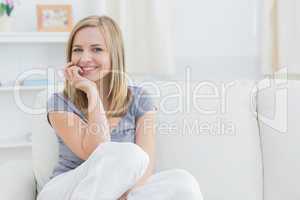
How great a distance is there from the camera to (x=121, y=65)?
1916 mm

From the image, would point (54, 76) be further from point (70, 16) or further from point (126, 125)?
point (126, 125)

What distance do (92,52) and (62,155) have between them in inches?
16.1

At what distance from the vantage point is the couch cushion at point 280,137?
1.72 meters

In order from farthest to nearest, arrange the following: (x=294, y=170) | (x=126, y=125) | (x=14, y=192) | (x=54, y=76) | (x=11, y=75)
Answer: (x=11, y=75), (x=54, y=76), (x=126, y=125), (x=294, y=170), (x=14, y=192)

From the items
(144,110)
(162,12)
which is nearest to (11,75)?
(162,12)

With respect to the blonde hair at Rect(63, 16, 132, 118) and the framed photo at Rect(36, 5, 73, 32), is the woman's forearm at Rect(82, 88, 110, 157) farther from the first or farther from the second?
the framed photo at Rect(36, 5, 73, 32)

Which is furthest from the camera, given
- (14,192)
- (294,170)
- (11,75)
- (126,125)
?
(11,75)

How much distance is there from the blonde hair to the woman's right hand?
2cm

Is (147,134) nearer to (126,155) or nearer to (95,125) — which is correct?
(95,125)

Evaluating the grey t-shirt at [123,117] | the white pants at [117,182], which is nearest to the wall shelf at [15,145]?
the grey t-shirt at [123,117]

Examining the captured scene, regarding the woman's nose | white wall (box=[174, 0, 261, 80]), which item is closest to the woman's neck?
the woman's nose

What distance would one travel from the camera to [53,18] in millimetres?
2842

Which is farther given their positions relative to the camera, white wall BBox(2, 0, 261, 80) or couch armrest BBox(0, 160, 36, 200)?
white wall BBox(2, 0, 261, 80)

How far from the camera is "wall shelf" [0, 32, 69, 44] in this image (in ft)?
8.96
